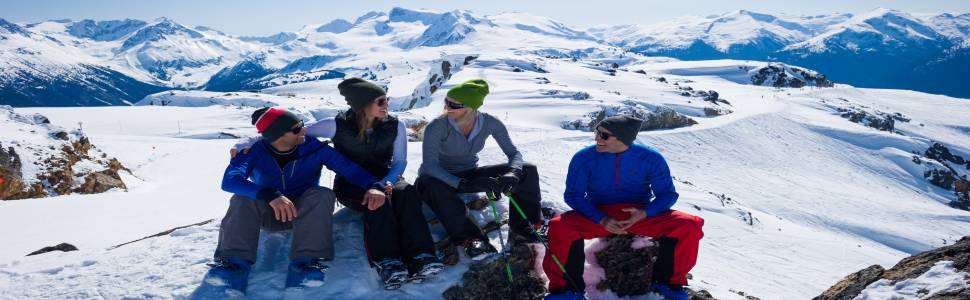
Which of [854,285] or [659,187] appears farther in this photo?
[659,187]

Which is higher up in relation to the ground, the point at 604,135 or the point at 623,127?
the point at 623,127

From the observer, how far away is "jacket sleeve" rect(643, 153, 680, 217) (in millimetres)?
6086

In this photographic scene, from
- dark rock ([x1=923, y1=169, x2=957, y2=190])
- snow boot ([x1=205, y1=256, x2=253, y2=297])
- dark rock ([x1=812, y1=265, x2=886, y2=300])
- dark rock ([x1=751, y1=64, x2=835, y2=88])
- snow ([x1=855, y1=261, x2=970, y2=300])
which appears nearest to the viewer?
snow ([x1=855, y1=261, x2=970, y2=300])

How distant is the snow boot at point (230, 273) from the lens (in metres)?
5.35

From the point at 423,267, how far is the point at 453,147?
5.95 feet

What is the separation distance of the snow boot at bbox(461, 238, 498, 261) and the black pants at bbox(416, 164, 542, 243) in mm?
62

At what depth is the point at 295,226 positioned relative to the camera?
5.69 meters

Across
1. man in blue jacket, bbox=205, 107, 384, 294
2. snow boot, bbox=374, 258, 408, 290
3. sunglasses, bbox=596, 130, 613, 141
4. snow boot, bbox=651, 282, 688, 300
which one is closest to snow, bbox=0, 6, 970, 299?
snow boot, bbox=374, 258, 408, 290

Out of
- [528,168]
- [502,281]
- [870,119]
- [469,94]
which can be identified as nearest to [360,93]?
[469,94]

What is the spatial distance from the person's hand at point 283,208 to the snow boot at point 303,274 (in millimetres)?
540

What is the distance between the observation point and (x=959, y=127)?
6819 centimetres

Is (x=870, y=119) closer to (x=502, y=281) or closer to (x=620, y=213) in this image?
(x=620, y=213)

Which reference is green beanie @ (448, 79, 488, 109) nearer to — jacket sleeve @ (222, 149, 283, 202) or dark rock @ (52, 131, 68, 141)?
jacket sleeve @ (222, 149, 283, 202)

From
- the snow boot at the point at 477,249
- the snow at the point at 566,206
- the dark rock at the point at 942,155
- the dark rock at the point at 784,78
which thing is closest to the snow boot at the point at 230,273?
the snow at the point at 566,206
